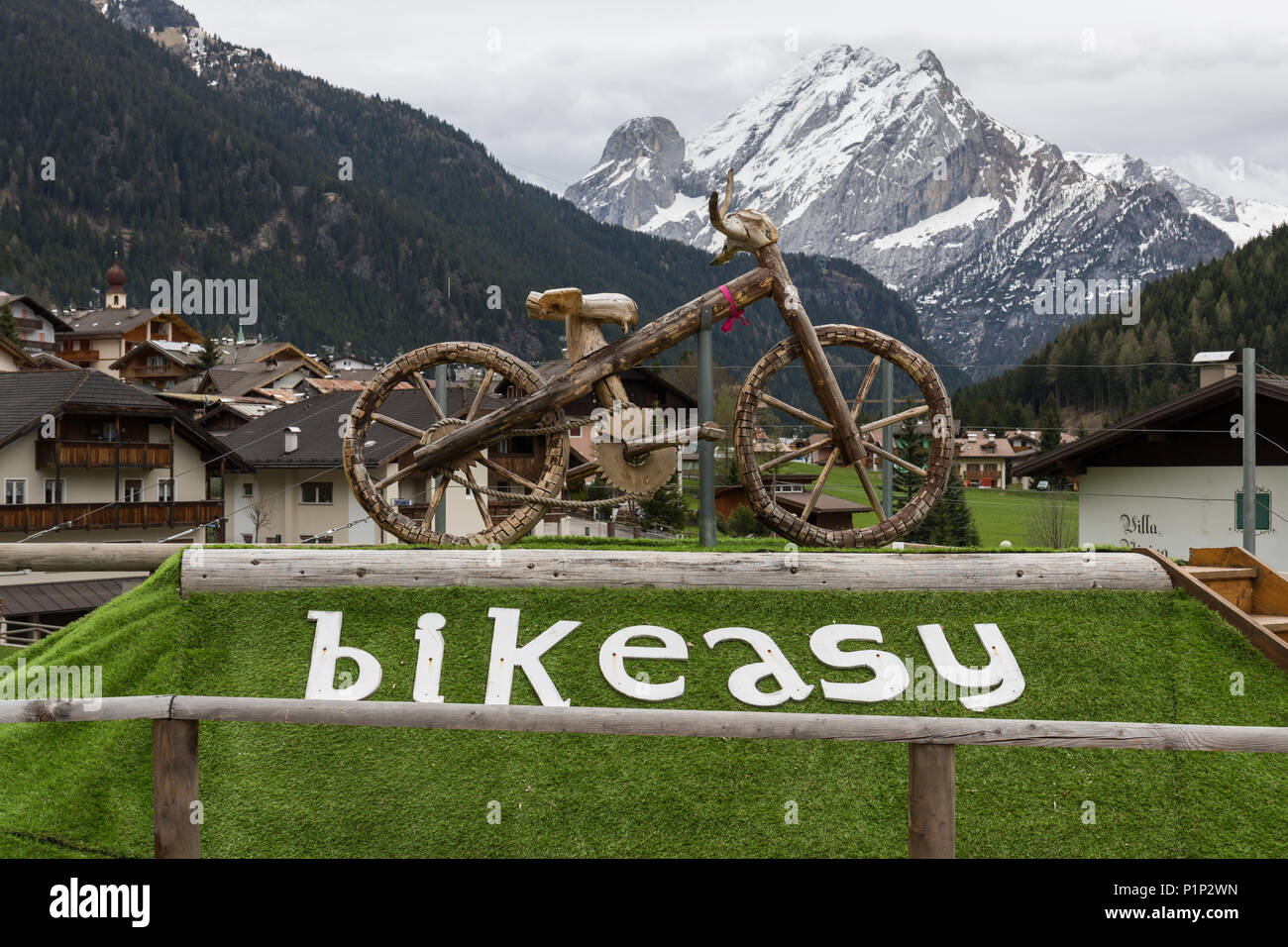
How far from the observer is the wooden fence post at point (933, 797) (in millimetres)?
4259

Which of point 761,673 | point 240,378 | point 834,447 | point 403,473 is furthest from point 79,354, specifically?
point 761,673

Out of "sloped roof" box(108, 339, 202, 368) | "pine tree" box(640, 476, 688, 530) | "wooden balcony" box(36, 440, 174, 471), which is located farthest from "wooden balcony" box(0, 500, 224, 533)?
"sloped roof" box(108, 339, 202, 368)

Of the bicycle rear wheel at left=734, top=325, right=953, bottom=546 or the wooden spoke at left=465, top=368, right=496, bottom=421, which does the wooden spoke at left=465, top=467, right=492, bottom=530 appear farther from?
the bicycle rear wheel at left=734, top=325, right=953, bottom=546

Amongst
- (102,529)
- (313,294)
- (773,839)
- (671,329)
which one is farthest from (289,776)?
(313,294)

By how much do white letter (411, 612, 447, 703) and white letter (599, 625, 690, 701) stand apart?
4.03 feet

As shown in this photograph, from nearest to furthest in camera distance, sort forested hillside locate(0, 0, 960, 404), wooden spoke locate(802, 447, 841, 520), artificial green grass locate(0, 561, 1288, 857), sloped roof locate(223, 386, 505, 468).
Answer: artificial green grass locate(0, 561, 1288, 857) < wooden spoke locate(802, 447, 841, 520) < sloped roof locate(223, 386, 505, 468) < forested hillside locate(0, 0, 960, 404)

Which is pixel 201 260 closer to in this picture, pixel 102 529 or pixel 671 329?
pixel 102 529

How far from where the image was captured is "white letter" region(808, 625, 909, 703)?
7434mm

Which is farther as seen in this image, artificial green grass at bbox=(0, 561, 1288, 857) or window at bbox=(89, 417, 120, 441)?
window at bbox=(89, 417, 120, 441)

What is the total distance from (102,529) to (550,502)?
1390 inches

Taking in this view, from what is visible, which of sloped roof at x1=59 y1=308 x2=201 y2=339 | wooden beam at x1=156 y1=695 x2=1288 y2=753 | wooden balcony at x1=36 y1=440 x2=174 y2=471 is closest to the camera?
wooden beam at x1=156 y1=695 x2=1288 y2=753

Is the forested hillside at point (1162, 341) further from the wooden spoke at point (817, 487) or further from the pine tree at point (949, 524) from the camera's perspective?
the wooden spoke at point (817, 487)

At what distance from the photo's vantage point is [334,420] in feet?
119

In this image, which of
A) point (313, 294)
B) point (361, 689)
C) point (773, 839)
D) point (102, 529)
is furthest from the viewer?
point (313, 294)
